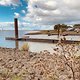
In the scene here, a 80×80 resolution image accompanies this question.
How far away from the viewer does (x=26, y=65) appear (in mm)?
5285

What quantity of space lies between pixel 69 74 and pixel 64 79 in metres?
0.20

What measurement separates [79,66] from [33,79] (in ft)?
6.09

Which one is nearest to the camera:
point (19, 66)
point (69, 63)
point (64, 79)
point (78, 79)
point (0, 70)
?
point (69, 63)

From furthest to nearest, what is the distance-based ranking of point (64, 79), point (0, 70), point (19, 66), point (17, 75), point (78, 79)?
point (19, 66)
point (0, 70)
point (17, 75)
point (64, 79)
point (78, 79)

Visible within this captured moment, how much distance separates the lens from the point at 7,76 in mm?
4273

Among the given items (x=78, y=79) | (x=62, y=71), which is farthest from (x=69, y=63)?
(x=62, y=71)

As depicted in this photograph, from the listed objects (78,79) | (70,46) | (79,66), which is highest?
(70,46)

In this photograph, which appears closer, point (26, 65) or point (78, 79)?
point (78, 79)

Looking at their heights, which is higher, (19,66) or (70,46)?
(70,46)

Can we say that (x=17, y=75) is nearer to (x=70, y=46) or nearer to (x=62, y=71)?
(x=62, y=71)

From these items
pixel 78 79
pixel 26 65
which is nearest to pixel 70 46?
pixel 78 79

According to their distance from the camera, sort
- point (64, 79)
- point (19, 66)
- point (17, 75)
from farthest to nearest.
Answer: point (19, 66)
point (17, 75)
point (64, 79)

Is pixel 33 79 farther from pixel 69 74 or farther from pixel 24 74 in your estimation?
pixel 69 74

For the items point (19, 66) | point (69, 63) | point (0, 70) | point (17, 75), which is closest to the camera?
point (69, 63)
